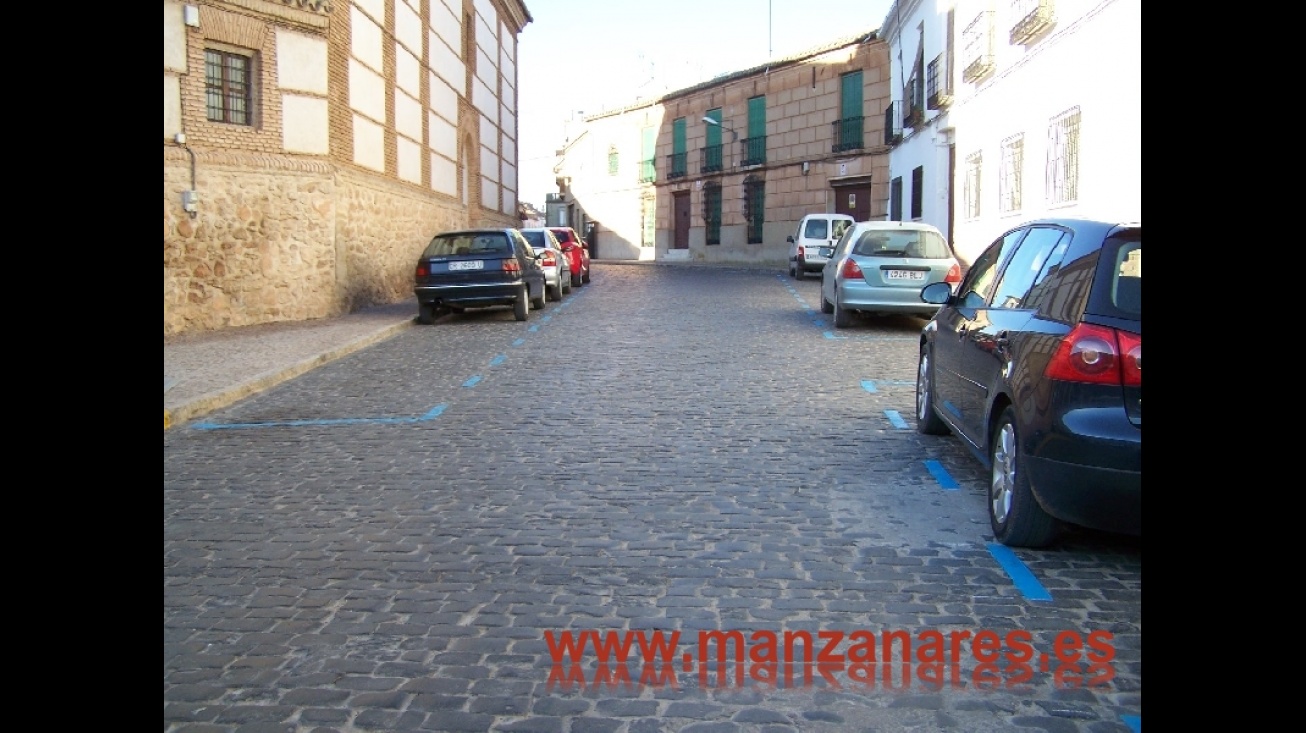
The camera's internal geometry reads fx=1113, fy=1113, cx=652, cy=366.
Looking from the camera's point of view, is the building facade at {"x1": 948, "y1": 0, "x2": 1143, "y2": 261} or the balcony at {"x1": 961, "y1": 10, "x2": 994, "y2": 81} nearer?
the building facade at {"x1": 948, "y1": 0, "x2": 1143, "y2": 261}

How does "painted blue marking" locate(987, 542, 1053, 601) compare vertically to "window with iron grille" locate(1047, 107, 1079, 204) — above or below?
below

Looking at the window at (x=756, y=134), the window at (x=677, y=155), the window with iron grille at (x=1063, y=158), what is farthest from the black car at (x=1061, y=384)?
the window at (x=677, y=155)

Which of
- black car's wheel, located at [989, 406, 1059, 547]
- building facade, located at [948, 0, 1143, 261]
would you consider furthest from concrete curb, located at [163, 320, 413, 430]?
building facade, located at [948, 0, 1143, 261]

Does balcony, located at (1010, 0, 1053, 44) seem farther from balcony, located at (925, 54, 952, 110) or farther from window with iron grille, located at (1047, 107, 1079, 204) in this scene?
balcony, located at (925, 54, 952, 110)

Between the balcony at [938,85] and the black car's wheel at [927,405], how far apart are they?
18851 mm

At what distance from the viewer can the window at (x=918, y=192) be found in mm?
29594

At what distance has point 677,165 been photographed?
166 ft

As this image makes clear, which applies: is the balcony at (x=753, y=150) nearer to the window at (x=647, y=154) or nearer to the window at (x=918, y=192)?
the window at (x=647, y=154)

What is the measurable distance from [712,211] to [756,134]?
14.8 feet

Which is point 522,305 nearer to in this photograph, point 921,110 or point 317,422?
point 317,422

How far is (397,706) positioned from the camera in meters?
3.47

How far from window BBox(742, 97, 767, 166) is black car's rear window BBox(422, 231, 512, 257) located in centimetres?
2788

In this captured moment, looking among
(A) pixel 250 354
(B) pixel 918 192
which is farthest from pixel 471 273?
(B) pixel 918 192

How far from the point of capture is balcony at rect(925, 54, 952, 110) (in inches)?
1010
